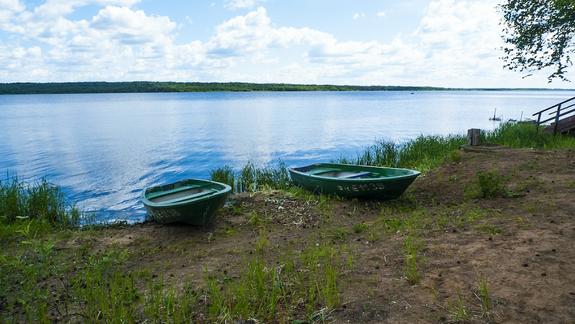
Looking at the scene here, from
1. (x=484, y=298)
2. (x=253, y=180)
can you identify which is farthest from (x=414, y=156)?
(x=484, y=298)

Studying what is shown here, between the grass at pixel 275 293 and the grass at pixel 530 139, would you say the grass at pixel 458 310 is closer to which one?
the grass at pixel 275 293

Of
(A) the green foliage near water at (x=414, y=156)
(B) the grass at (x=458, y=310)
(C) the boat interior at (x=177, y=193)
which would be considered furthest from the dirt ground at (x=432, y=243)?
→ (A) the green foliage near water at (x=414, y=156)

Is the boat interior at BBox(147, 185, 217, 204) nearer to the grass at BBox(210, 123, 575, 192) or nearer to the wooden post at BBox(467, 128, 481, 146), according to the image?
the grass at BBox(210, 123, 575, 192)

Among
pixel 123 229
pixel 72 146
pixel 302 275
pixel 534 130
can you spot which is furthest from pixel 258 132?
pixel 302 275

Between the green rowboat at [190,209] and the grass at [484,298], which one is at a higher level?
the grass at [484,298]

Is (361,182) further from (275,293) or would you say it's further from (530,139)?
(530,139)

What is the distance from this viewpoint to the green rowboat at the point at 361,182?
1115cm

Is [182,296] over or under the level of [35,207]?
over

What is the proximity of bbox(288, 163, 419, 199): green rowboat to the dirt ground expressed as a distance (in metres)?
0.34

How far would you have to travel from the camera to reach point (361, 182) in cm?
1137

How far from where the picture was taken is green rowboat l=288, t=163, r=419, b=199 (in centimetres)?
1115

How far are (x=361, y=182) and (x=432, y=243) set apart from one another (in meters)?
4.56

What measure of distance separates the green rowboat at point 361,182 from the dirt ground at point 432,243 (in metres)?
0.34

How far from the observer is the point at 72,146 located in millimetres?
31500
